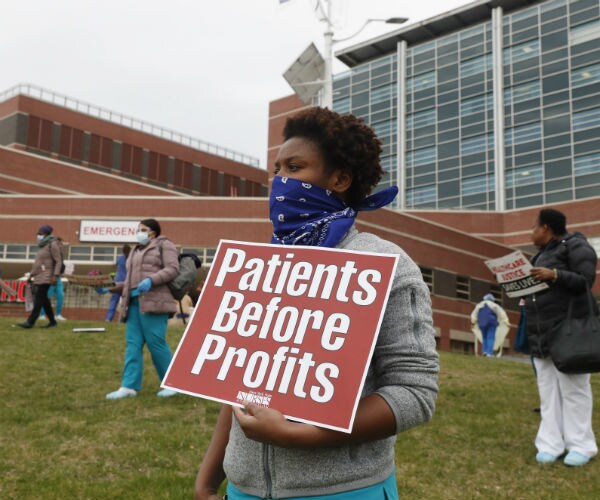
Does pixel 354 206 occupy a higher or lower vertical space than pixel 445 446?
higher

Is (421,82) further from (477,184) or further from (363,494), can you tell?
(363,494)

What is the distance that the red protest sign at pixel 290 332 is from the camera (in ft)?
4.94

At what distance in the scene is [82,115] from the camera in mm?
51406

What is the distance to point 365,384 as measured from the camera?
165cm

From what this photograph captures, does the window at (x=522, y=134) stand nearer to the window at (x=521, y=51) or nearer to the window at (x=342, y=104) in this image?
the window at (x=521, y=51)

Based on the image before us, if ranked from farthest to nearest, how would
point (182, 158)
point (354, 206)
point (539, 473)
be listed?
point (182, 158)
point (539, 473)
point (354, 206)

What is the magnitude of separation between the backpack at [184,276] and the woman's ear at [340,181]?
17.8ft

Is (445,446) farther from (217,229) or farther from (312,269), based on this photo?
(217,229)

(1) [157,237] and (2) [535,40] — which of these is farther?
(2) [535,40]

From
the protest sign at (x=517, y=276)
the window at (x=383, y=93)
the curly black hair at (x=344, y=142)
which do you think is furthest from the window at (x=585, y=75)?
the curly black hair at (x=344, y=142)

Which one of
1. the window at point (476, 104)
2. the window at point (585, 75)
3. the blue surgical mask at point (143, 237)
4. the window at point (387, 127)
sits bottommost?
the blue surgical mask at point (143, 237)

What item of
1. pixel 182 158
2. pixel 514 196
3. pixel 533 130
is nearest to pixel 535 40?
pixel 533 130

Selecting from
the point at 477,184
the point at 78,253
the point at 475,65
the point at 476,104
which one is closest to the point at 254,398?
the point at 78,253

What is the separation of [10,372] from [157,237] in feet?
9.47
